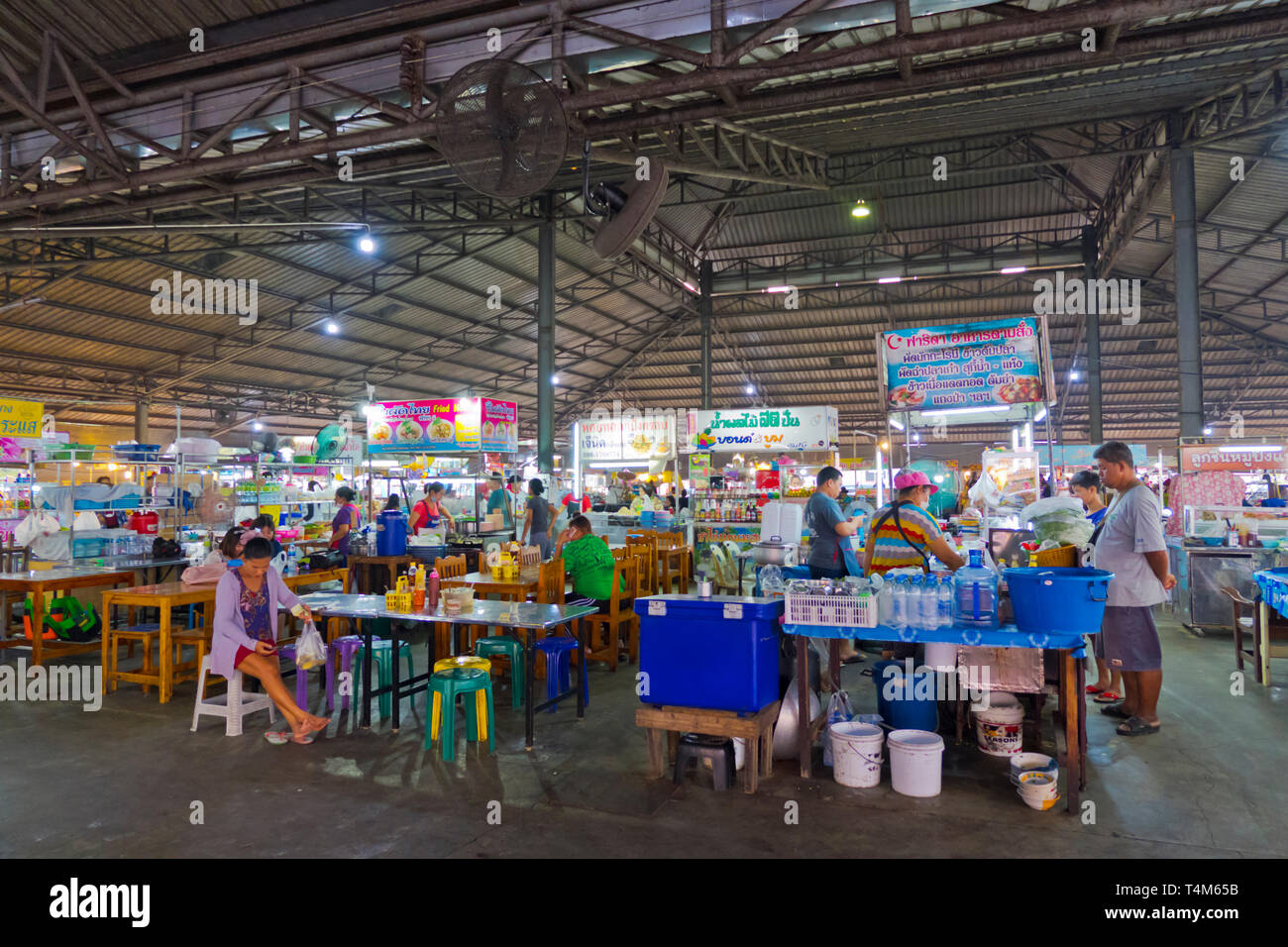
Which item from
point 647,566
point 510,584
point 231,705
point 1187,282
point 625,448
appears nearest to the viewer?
point 231,705

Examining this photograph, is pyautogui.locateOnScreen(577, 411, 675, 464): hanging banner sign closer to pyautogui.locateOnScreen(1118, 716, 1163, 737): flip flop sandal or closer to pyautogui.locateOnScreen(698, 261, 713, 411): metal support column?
pyautogui.locateOnScreen(698, 261, 713, 411): metal support column

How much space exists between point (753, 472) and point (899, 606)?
27.5 ft

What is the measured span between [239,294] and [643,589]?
13.1 meters

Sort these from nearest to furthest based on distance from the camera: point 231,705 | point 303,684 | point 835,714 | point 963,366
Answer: point 835,714, point 231,705, point 303,684, point 963,366

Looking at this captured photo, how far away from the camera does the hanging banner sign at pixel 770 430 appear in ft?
40.0

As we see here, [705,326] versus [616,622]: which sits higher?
[705,326]

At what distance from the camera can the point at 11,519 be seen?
34.2 ft

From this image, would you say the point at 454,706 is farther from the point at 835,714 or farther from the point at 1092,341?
the point at 1092,341

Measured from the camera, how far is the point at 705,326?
780 inches

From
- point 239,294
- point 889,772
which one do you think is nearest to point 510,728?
point 889,772

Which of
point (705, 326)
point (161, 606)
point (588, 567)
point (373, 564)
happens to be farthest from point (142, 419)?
point (588, 567)

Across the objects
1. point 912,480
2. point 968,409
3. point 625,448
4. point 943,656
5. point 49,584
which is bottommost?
point 943,656

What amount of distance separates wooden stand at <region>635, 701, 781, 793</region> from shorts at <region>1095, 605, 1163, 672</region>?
2319mm

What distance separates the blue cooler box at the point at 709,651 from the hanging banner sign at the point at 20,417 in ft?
45.1
